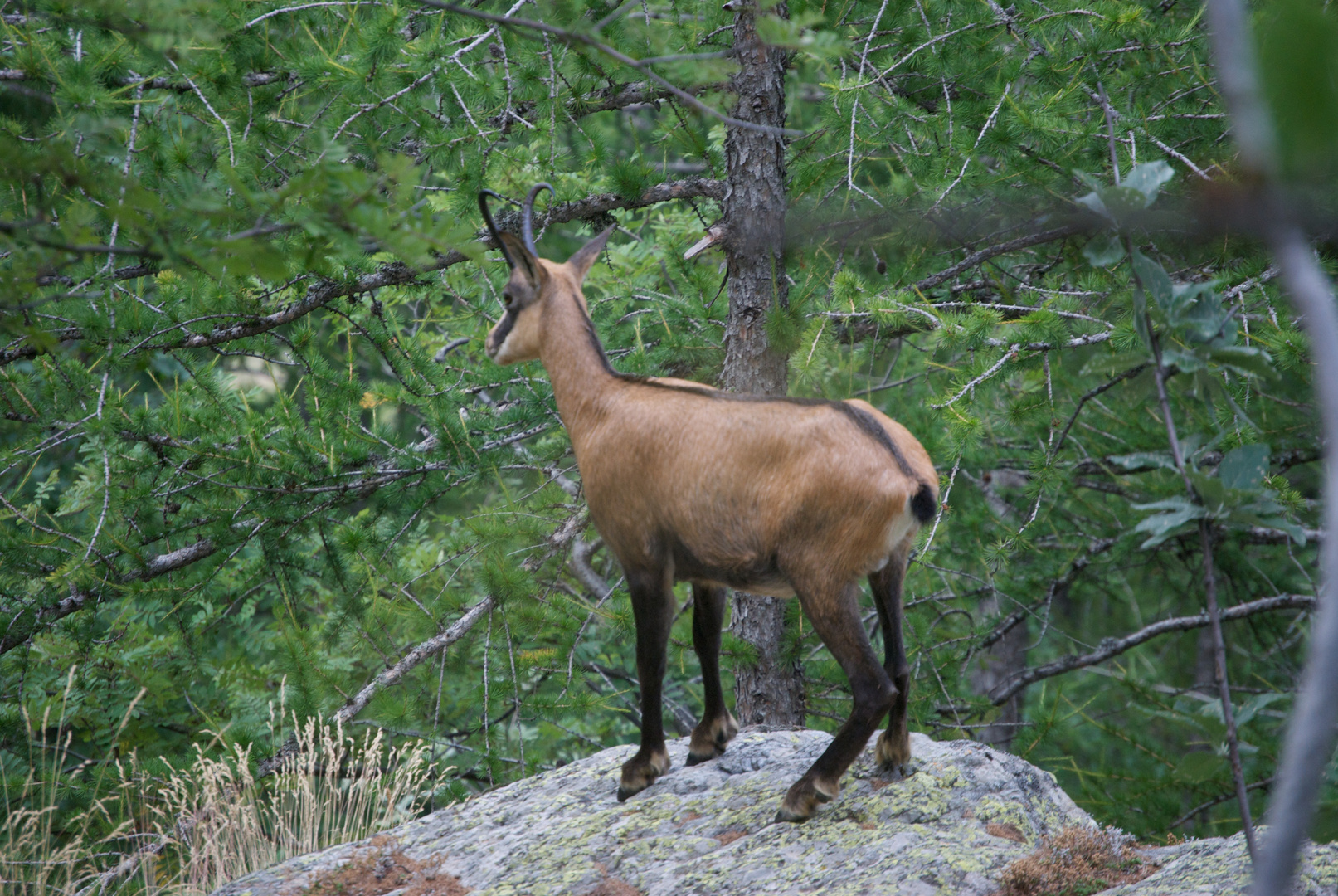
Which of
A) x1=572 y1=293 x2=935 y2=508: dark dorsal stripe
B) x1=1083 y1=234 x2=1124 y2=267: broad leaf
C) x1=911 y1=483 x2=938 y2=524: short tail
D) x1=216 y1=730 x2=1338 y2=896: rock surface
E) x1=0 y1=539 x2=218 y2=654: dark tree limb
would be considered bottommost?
x1=216 y1=730 x2=1338 y2=896: rock surface

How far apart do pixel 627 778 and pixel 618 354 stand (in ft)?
9.26

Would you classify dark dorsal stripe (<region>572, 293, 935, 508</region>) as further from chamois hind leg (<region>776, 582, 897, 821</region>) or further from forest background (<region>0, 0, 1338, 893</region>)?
forest background (<region>0, 0, 1338, 893</region>)

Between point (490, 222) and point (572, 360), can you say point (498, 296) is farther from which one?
point (490, 222)

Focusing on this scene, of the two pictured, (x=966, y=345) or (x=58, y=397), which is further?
(x=58, y=397)

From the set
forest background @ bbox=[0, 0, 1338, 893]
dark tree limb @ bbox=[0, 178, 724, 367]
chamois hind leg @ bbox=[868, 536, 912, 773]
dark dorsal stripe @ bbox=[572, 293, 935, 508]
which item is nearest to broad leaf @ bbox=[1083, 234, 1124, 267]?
forest background @ bbox=[0, 0, 1338, 893]

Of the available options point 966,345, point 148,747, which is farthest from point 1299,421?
point 148,747

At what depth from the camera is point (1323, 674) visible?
98 centimetres

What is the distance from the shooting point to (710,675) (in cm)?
420

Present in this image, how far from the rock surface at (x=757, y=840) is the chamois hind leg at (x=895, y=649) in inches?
5.2

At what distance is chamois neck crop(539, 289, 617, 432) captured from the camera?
3967mm

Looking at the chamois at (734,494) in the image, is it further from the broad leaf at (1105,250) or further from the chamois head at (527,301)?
the broad leaf at (1105,250)

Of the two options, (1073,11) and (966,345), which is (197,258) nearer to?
(966,345)

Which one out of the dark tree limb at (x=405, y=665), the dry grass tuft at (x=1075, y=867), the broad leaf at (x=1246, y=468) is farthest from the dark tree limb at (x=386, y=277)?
the dry grass tuft at (x=1075, y=867)

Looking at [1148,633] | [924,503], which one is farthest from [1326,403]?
[1148,633]
